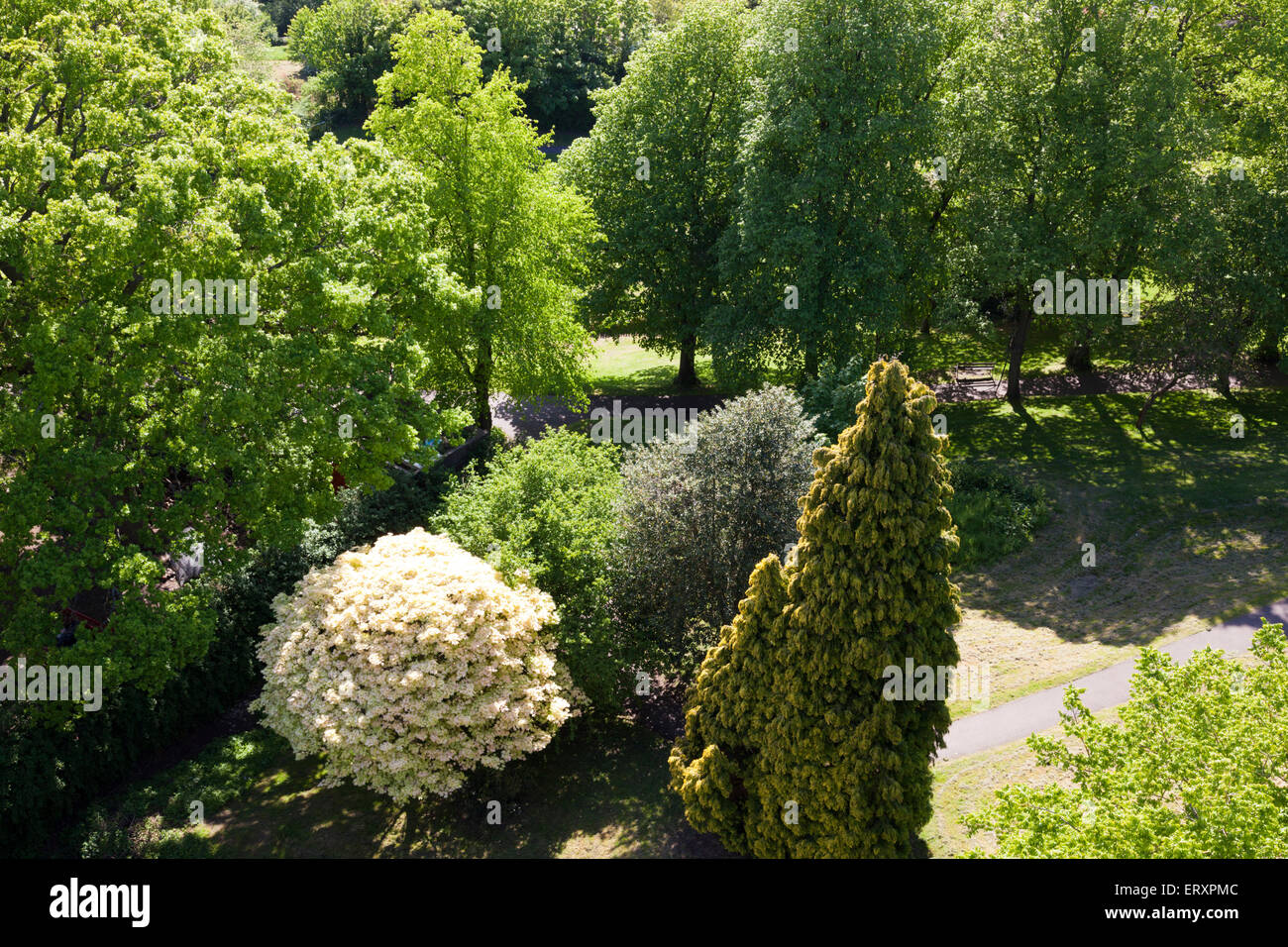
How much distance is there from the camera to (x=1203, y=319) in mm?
32375

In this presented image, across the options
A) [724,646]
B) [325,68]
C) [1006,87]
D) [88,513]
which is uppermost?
[325,68]

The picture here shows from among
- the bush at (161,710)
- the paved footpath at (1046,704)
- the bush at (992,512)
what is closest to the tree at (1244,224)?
the bush at (992,512)

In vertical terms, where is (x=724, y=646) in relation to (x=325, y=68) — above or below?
below

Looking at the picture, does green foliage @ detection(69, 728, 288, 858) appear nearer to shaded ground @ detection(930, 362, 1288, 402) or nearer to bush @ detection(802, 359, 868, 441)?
bush @ detection(802, 359, 868, 441)

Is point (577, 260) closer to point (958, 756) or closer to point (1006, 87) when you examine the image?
point (1006, 87)

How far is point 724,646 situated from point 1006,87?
86.8 feet

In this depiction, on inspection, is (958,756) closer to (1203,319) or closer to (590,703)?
(590,703)

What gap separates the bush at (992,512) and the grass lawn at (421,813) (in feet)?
39.6

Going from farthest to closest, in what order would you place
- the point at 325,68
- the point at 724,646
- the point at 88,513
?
1. the point at 325,68
2. the point at 88,513
3. the point at 724,646

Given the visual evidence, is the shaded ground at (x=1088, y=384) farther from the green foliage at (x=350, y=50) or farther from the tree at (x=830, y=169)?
the green foliage at (x=350, y=50)

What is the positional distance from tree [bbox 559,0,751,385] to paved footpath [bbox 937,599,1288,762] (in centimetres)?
1991
